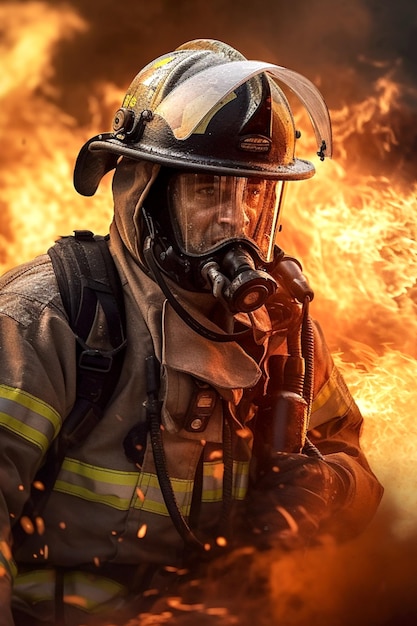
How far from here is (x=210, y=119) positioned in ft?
11.4

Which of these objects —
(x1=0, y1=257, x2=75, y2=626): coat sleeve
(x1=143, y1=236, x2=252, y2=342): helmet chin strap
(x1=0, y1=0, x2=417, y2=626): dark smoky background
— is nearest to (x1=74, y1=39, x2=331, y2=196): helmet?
(x1=143, y1=236, x2=252, y2=342): helmet chin strap

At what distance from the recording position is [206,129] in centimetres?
348

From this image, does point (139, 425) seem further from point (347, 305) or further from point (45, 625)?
point (347, 305)

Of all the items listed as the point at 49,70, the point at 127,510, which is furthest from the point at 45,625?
the point at 49,70

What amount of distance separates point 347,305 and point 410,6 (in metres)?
2.47

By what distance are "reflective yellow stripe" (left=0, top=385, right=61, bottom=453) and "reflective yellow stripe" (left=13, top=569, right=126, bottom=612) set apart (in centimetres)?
52

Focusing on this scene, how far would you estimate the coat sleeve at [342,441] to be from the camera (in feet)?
13.2

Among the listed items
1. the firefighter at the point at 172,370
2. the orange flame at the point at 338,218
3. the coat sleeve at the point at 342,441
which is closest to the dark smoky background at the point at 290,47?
the orange flame at the point at 338,218

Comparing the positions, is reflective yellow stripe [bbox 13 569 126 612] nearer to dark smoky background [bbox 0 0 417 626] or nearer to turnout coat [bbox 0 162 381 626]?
turnout coat [bbox 0 162 381 626]

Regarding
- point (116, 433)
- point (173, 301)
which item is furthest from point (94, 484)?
point (173, 301)

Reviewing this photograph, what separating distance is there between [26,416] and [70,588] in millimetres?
690

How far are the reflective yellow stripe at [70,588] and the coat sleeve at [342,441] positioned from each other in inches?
39.6

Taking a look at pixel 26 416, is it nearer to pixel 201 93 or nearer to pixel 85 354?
pixel 85 354

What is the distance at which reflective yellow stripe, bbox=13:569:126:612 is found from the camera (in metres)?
3.49
